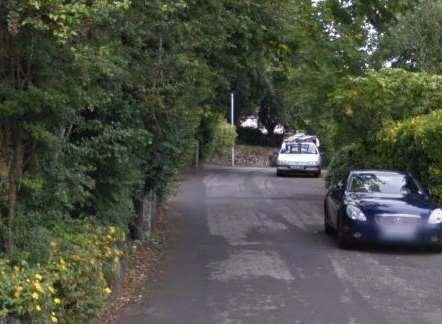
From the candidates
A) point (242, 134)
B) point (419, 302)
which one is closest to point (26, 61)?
point (419, 302)

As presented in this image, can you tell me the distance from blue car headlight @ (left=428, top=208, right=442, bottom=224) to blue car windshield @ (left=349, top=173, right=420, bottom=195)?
1002 millimetres

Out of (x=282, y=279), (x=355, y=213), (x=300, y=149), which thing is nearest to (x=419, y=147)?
(x=355, y=213)

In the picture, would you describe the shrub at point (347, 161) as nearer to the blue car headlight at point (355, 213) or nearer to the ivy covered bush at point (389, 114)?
the ivy covered bush at point (389, 114)

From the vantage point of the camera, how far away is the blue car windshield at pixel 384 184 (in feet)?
52.0

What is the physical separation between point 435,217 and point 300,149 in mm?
26332

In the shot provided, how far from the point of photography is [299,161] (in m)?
40.1

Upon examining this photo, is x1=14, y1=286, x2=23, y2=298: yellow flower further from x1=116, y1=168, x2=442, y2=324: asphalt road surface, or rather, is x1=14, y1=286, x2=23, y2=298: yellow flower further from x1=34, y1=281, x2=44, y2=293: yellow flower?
x1=116, y1=168, x2=442, y2=324: asphalt road surface

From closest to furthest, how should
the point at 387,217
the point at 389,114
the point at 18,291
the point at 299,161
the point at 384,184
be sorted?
the point at 18,291
the point at 387,217
the point at 384,184
the point at 389,114
the point at 299,161

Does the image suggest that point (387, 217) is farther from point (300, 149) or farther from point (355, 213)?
point (300, 149)

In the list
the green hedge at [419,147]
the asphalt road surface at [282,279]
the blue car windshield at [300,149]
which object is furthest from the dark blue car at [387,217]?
the blue car windshield at [300,149]

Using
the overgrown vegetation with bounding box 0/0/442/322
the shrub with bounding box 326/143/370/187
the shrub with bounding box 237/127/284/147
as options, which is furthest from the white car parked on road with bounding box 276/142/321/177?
the shrub with bounding box 237/127/284/147

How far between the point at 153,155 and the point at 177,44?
3.13 m

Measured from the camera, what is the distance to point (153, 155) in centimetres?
1502

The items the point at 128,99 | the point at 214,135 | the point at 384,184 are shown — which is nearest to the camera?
the point at 128,99
